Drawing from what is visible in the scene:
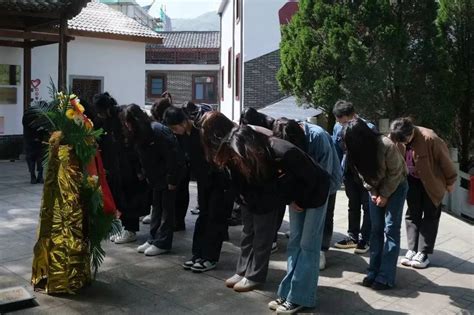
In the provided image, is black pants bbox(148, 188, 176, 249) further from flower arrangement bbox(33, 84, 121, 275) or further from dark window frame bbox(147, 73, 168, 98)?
dark window frame bbox(147, 73, 168, 98)

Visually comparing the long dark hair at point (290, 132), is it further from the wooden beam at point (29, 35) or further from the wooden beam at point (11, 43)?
the wooden beam at point (11, 43)

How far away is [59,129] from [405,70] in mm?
7898

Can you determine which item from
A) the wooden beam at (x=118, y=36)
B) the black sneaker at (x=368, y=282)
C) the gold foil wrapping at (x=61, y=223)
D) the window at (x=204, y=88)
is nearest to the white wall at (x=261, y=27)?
the wooden beam at (x=118, y=36)

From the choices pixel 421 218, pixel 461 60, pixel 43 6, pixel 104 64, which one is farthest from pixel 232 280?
pixel 104 64

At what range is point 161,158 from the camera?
17.0ft

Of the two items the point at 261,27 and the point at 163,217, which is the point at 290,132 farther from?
the point at 261,27

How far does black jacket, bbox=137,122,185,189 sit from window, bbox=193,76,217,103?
93.0ft

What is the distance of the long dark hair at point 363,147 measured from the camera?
13.4ft

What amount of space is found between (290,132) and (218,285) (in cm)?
144

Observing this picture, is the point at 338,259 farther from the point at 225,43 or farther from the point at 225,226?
the point at 225,43

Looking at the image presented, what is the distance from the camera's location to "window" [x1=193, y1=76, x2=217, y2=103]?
109ft

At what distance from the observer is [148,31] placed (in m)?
15.8

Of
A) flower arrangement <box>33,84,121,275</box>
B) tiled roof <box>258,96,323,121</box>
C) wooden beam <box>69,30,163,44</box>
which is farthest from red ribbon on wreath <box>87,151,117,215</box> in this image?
wooden beam <box>69,30,163,44</box>

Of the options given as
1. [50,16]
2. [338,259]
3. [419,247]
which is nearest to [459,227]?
[419,247]
